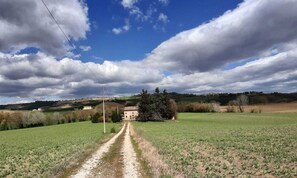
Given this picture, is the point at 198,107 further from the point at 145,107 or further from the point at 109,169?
the point at 109,169

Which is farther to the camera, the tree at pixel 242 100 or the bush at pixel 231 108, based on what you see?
the tree at pixel 242 100

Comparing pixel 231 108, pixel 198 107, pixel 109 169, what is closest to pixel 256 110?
pixel 231 108

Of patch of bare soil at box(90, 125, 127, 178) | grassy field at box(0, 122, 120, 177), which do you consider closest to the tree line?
grassy field at box(0, 122, 120, 177)

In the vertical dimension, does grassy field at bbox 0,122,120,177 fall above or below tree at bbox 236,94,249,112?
below

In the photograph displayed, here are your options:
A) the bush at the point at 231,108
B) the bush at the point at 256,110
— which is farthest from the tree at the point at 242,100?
the bush at the point at 256,110

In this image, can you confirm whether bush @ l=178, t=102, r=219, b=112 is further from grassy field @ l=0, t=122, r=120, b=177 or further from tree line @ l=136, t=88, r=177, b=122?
grassy field @ l=0, t=122, r=120, b=177

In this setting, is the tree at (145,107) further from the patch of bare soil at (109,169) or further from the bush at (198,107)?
the patch of bare soil at (109,169)

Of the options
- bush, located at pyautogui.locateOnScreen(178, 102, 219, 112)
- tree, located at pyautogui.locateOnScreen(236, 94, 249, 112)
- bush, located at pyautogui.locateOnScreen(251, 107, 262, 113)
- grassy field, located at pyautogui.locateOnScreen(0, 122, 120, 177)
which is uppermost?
tree, located at pyautogui.locateOnScreen(236, 94, 249, 112)

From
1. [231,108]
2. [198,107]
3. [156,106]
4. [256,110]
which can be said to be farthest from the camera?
[198,107]

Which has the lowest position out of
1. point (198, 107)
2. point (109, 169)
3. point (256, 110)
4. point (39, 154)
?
point (39, 154)

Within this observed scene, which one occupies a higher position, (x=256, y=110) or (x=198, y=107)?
(x=198, y=107)

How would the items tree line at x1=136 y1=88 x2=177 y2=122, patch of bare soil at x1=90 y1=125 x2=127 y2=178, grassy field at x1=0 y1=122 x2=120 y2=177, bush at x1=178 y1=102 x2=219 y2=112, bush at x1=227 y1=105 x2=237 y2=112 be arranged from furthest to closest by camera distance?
bush at x1=178 y1=102 x2=219 y2=112
bush at x1=227 y1=105 x2=237 y2=112
tree line at x1=136 y1=88 x2=177 y2=122
grassy field at x1=0 y1=122 x2=120 y2=177
patch of bare soil at x1=90 y1=125 x2=127 y2=178

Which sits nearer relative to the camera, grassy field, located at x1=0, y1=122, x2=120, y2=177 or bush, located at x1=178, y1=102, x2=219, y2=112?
grassy field, located at x1=0, y1=122, x2=120, y2=177

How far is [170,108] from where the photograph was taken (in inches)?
5000
